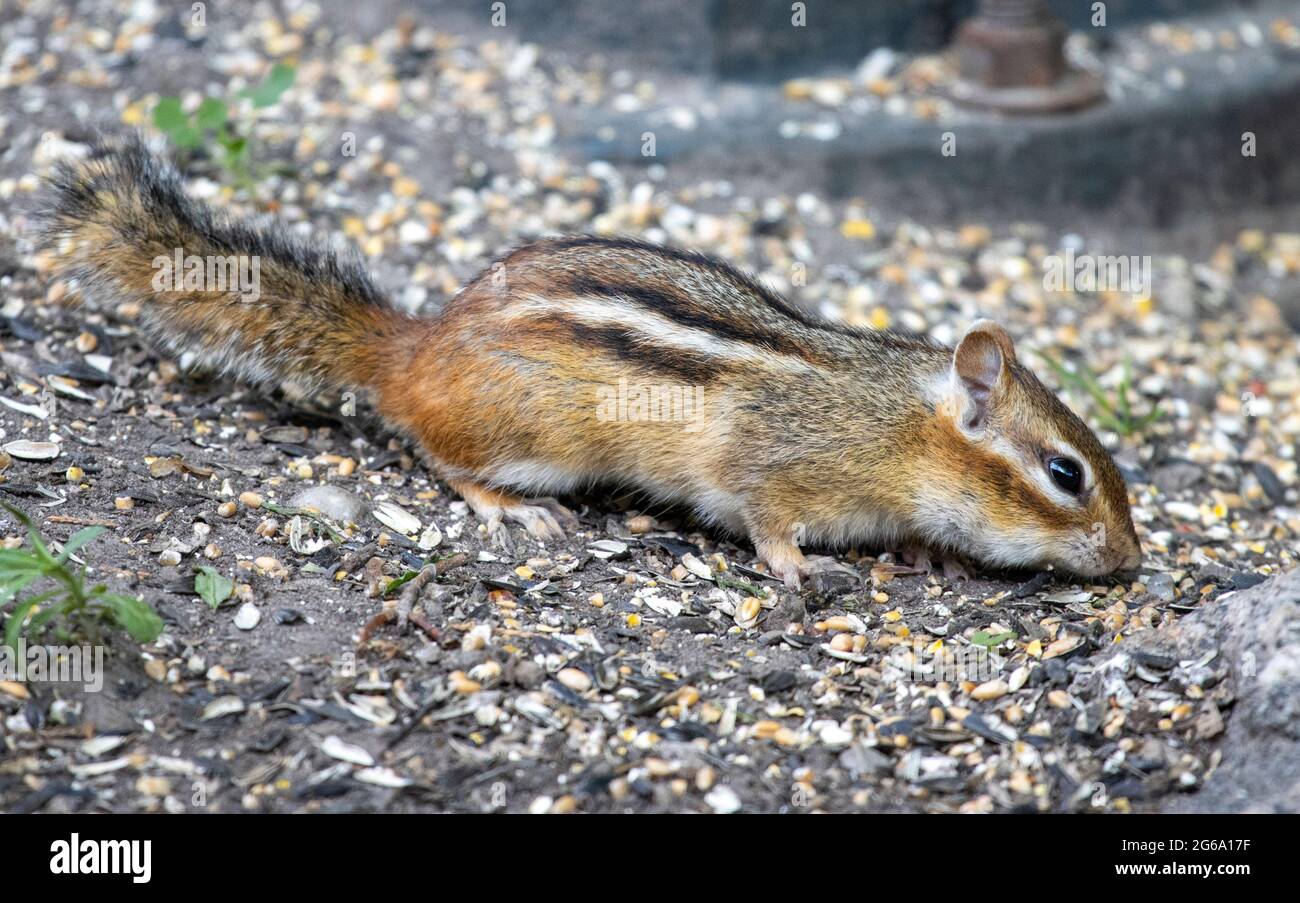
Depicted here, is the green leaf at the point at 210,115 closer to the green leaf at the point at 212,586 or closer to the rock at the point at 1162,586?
the green leaf at the point at 212,586

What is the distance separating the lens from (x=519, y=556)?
4.93m

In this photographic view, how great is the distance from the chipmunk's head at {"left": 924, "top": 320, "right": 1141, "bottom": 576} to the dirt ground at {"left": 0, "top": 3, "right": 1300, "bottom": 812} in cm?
19

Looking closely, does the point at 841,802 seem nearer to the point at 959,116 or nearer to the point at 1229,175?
the point at 959,116

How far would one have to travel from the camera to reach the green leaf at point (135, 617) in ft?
12.3

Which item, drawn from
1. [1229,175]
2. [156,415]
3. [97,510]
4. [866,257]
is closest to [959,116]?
[866,257]

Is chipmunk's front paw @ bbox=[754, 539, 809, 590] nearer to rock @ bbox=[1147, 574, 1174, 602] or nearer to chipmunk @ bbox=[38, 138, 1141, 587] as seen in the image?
chipmunk @ bbox=[38, 138, 1141, 587]

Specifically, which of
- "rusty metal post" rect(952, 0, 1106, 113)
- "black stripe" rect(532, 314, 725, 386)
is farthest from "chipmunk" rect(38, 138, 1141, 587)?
"rusty metal post" rect(952, 0, 1106, 113)

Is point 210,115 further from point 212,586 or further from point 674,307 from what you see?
point 212,586

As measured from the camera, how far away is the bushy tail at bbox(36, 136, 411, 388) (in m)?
5.15

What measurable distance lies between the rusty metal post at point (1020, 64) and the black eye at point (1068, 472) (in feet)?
10.9

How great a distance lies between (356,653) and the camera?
164 inches

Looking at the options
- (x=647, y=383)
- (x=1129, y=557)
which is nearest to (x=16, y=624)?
(x=647, y=383)

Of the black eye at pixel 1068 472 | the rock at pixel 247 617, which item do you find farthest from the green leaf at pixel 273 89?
the black eye at pixel 1068 472

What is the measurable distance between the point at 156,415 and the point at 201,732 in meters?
1.91
